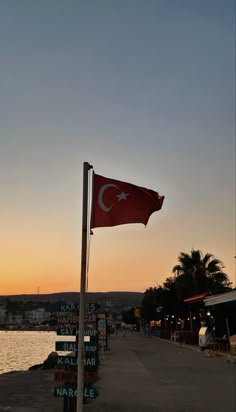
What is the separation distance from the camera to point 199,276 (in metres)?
42.6

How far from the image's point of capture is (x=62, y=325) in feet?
29.5

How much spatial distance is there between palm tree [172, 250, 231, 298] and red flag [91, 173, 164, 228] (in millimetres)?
35438

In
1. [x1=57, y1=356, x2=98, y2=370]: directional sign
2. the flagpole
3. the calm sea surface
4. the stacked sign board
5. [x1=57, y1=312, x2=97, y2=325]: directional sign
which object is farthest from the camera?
the calm sea surface

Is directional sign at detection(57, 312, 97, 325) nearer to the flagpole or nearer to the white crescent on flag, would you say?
the flagpole

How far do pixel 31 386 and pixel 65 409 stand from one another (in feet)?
20.7

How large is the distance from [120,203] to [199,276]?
36.2 metres

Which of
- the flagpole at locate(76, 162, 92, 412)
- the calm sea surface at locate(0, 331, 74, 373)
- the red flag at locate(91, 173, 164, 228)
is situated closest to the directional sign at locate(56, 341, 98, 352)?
the flagpole at locate(76, 162, 92, 412)

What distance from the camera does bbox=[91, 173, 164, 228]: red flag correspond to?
7590 millimetres

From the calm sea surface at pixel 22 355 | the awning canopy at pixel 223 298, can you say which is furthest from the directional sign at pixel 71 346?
the awning canopy at pixel 223 298

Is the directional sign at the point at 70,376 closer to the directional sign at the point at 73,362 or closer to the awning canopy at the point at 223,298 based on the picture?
the directional sign at the point at 73,362

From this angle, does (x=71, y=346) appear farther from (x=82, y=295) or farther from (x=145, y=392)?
(x=145, y=392)

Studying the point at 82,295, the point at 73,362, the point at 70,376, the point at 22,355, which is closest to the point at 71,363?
the point at 73,362

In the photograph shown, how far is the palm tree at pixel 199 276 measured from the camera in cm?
4219

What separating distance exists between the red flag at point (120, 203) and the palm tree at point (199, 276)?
116 feet
